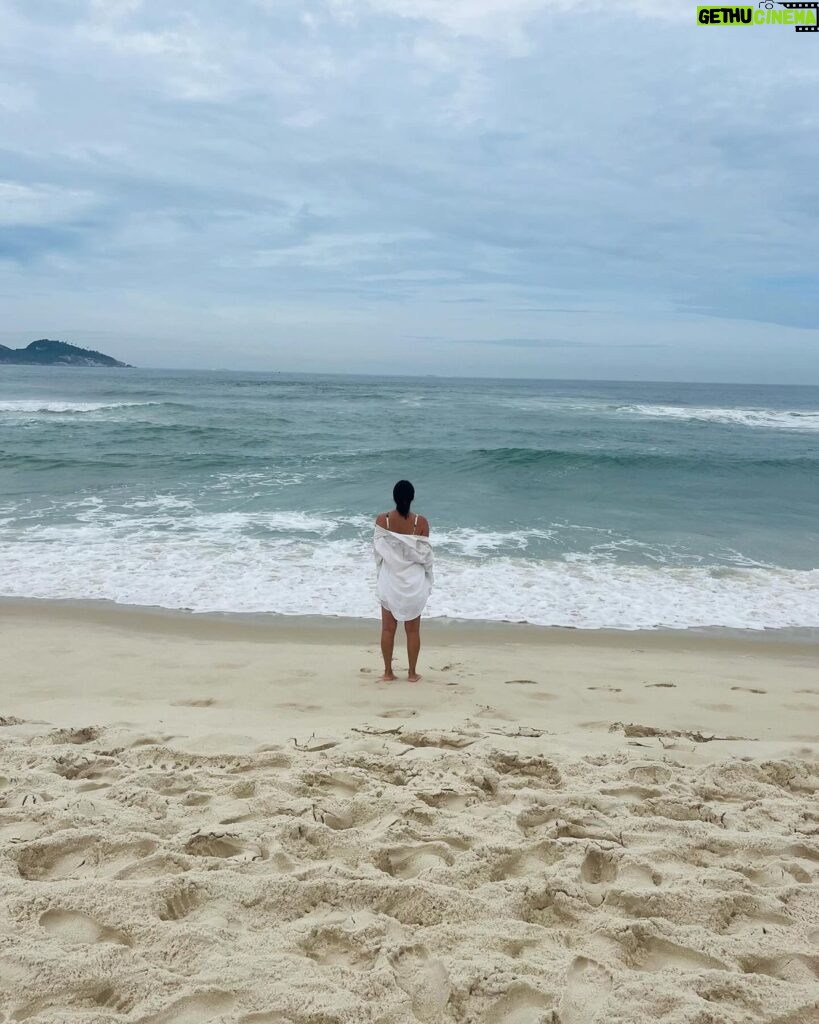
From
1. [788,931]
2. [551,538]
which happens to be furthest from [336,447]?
[788,931]

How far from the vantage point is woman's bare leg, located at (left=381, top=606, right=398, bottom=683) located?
5277 mm

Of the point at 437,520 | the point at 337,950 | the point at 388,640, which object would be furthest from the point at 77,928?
the point at 437,520

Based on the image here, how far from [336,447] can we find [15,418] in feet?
45.8

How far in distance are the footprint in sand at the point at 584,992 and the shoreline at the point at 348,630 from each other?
4230 millimetres

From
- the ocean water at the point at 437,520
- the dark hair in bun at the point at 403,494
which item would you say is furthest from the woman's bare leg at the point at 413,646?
the ocean water at the point at 437,520

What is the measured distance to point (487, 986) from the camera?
212 cm

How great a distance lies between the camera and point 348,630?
22.5 feet

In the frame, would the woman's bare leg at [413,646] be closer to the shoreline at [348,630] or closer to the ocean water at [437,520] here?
the shoreline at [348,630]

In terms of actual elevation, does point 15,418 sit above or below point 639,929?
above

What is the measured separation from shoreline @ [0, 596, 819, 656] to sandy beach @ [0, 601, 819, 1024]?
1.49 m

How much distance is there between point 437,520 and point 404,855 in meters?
9.07

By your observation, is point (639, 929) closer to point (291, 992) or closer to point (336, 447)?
point (291, 992)

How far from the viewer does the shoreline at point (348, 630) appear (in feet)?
21.6

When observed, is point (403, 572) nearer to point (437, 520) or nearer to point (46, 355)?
point (437, 520)
